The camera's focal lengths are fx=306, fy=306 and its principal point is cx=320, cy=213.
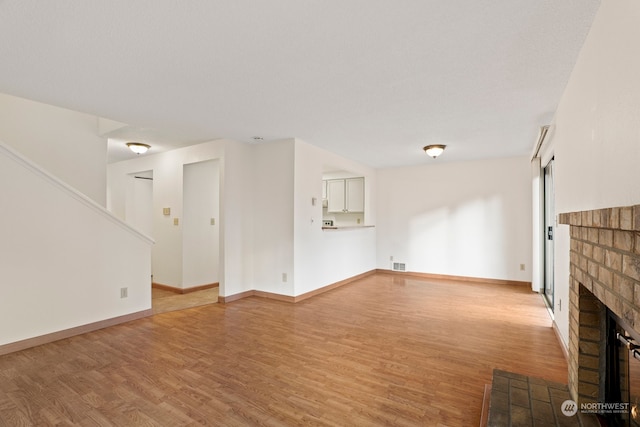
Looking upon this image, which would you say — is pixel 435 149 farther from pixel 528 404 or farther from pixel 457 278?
pixel 528 404

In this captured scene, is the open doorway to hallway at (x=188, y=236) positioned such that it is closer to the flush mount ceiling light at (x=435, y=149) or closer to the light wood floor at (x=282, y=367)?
the light wood floor at (x=282, y=367)

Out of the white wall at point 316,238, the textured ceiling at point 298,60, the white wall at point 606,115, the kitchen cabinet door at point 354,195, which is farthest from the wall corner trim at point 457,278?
the white wall at point 606,115

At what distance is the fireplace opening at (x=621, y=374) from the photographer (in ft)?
4.59

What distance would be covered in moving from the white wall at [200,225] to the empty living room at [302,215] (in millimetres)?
45

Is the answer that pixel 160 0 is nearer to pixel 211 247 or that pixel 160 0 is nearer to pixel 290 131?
pixel 290 131

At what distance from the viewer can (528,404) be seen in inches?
70.9

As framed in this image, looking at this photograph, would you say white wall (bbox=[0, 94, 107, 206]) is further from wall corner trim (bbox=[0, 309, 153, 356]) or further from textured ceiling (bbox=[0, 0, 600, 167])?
wall corner trim (bbox=[0, 309, 153, 356])

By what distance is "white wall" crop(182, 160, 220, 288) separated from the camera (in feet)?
17.4

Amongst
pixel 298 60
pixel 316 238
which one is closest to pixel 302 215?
pixel 316 238

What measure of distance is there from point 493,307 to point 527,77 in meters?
3.09

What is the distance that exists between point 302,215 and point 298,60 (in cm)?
269

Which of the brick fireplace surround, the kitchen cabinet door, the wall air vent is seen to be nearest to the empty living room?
the brick fireplace surround

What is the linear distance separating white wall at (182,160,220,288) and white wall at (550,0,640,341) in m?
4.78

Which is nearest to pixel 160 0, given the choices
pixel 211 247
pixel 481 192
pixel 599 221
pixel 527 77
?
pixel 599 221
